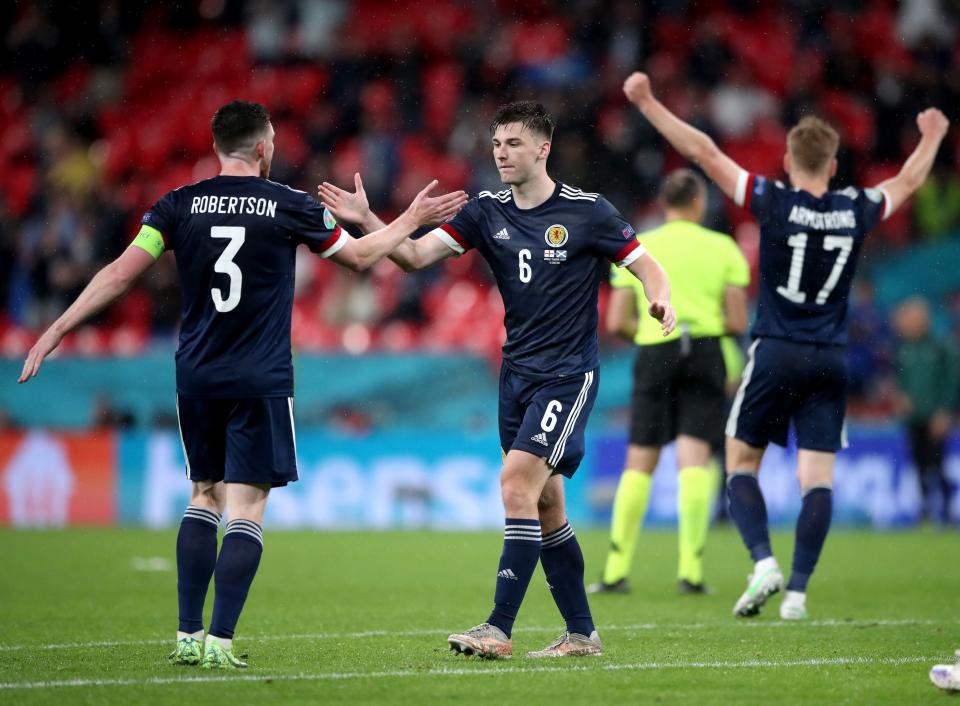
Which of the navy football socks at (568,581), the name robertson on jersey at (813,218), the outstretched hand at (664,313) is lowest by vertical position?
the navy football socks at (568,581)

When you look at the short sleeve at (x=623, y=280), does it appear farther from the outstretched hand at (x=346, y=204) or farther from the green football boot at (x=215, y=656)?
the green football boot at (x=215, y=656)

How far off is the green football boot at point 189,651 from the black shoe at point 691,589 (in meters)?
4.07

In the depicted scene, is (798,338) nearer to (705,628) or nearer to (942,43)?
(705,628)

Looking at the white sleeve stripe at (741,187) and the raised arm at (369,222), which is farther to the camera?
the white sleeve stripe at (741,187)

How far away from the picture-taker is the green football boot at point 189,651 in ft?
18.6

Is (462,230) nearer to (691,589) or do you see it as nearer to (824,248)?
(824,248)

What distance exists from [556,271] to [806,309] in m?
2.15

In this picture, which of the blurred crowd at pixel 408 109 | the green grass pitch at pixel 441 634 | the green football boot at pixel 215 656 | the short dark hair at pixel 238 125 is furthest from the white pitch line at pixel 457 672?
the blurred crowd at pixel 408 109

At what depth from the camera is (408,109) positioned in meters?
20.2

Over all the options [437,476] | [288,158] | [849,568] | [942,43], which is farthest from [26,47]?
[849,568]

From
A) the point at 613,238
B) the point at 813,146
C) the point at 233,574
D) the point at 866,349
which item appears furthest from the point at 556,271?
the point at 866,349

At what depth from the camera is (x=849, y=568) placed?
10875 mm

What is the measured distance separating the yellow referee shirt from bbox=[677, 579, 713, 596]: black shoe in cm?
157

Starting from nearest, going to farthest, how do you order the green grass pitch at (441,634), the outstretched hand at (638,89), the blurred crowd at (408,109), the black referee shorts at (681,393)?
the green grass pitch at (441,634)
the outstretched hand at (638,89)
the black referee shorts at (681,393)
the blurred crowd at (408,109)
